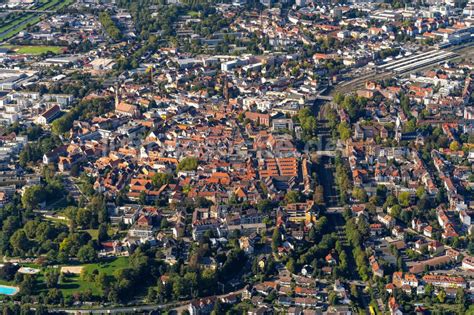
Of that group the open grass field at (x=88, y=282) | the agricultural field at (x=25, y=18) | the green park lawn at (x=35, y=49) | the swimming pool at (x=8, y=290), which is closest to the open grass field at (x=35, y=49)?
the green park lawn at (x=35, y=49)

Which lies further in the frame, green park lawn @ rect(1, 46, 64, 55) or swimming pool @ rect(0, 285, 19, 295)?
green park lawn @ rect(1, 46, 64, 55)

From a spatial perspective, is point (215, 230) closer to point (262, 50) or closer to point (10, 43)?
point (262, 50)

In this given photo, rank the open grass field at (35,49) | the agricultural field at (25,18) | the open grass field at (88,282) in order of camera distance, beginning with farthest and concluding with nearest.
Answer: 1. the agricultural field at (25,18)
2. the open grass field at (35,49)
3. the open grass field at (88,282)

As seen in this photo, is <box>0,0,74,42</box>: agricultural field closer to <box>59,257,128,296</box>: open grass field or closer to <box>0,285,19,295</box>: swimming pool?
<box>59,257,128,296</box>: open grass field

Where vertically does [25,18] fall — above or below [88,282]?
above

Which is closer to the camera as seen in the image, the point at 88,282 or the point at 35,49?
the point at 88,282

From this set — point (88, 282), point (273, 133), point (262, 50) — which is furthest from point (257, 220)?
point (262, 50)

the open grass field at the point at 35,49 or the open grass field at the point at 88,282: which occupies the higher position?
the open grass field at the point at 35,49

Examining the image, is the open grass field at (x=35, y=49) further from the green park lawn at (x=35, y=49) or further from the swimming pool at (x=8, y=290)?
the swimming pool at (x=8, y=290)

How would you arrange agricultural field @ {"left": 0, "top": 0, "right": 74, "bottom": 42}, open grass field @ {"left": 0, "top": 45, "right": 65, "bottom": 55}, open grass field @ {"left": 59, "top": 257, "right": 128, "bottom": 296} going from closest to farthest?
open grass field @ {"left": 59, "top": 257, "right": 128, "bottom": 296}, open grass field @ {"left": 0, "top": 45, "right": 65, "bottom": 55}, agricultural field @ {"left": 0, "top": 0, "right": 74, "bottom": 42}

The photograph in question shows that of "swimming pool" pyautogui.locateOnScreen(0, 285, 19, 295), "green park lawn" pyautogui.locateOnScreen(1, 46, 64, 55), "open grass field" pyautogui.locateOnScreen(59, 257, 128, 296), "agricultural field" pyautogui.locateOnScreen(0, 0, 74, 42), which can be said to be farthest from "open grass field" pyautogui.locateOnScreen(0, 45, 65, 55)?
"swimming pool" pyautogui.locateOnScreen(0, 285, 19, 295)

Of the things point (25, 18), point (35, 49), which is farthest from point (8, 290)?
point (25, 18)

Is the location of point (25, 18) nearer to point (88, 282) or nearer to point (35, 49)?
point (35, 49)
